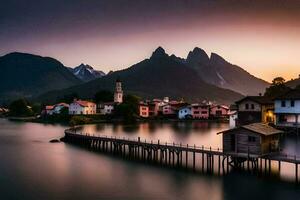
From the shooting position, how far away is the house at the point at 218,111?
139950 mm

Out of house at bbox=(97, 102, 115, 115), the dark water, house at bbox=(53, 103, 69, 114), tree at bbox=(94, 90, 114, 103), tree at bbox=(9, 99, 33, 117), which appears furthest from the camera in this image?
tree at bbox=(9, 99, 33, 117)

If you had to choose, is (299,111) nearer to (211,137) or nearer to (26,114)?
(211,137)

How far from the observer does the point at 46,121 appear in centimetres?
13688

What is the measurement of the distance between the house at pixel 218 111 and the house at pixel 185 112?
7.18m

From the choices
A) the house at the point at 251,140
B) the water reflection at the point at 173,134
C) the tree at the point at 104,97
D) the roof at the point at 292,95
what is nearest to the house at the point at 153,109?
the tree at the point at 104,97

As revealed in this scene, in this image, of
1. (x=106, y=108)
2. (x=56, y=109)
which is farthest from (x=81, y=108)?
(x=56, y=109)

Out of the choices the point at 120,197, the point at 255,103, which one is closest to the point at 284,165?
the point at 120,197

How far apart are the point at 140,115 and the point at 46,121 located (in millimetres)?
30217

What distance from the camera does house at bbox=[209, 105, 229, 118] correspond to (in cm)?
13995

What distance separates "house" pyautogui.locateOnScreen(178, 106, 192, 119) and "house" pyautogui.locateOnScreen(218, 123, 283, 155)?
308ft

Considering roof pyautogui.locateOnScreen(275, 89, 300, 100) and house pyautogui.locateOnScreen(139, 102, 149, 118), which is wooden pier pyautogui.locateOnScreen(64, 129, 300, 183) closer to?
roof pyautogui.locateOnScreen(275, 89, 300, 100)

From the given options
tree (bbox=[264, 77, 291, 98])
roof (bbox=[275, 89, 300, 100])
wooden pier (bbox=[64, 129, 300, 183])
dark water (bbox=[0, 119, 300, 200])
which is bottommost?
dark water (bbox=[0, 119, 300, 200])

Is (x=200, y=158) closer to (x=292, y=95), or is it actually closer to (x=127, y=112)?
(x=292, y=95)

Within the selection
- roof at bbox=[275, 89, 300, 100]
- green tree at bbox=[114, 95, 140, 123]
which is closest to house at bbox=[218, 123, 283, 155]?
roof at bbox=[275, 89, 300, 100]
